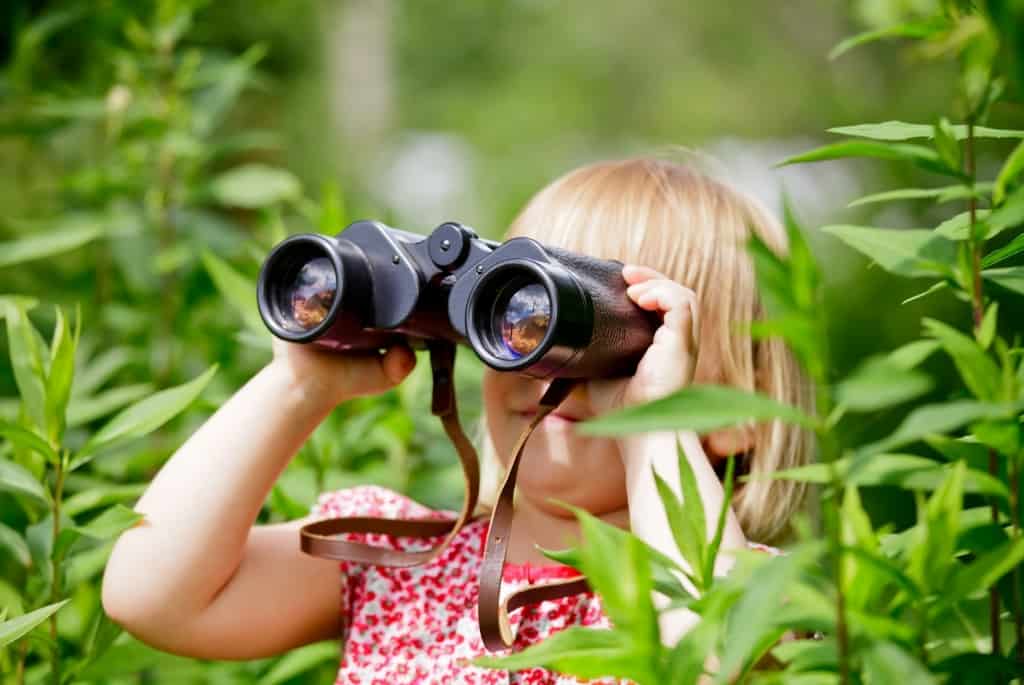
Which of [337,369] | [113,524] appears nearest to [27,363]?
[113,524]

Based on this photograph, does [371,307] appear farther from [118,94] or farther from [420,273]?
[118,94]

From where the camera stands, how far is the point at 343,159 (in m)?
5.93

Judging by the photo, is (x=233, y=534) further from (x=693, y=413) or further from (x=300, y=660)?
(x=693, y=413)

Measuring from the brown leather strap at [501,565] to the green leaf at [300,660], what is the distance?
38cm

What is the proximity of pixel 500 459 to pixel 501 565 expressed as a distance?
0.90 feet

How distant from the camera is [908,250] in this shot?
0.65 m

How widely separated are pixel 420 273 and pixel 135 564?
0.43m

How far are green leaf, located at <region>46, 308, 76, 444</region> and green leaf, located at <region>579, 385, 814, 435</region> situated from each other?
0.74m

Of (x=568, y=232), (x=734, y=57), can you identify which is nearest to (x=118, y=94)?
(x=568, y=232)

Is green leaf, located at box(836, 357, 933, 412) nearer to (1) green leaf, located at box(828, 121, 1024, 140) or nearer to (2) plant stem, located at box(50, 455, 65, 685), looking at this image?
(1) green leaf, located at box(828, 121, 1024, 140)

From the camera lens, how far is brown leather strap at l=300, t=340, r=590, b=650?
3.40 feet

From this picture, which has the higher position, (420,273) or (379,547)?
(420,273)

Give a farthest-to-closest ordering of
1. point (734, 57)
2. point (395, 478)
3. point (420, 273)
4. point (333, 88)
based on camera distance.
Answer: point (734, 57) → point (333, 88) → point (395, 478) → point (420, 273)

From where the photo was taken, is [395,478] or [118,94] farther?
[118,94]
